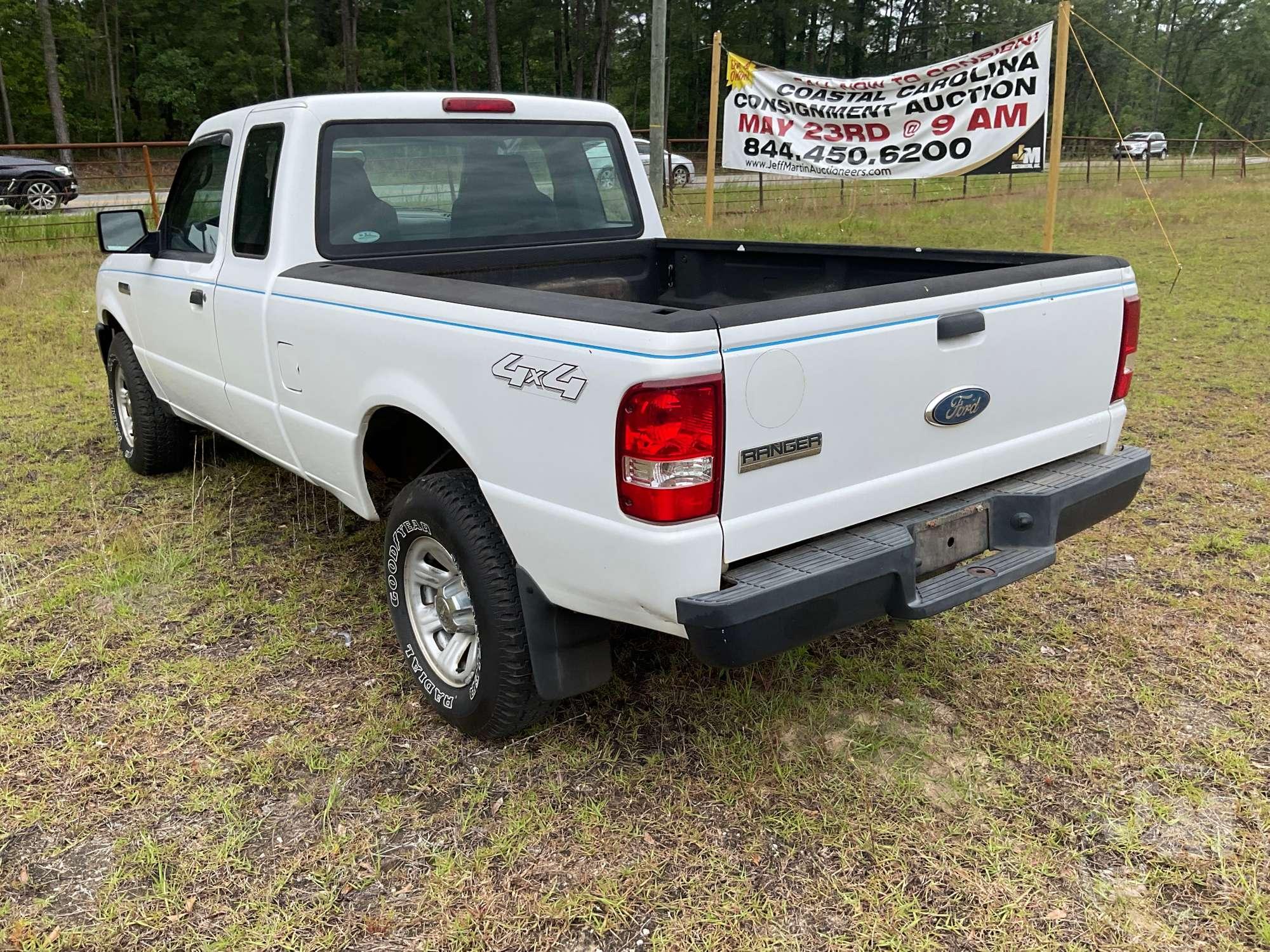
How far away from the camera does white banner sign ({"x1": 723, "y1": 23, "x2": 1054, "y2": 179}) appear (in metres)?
8.52

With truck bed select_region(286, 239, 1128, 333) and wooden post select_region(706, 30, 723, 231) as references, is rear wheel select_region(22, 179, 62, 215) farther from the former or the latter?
truck bed select_region(286, 239, 1128, 333)

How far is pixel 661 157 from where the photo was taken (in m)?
11.7

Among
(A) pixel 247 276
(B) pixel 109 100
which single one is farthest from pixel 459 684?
(B) pixel 109 100

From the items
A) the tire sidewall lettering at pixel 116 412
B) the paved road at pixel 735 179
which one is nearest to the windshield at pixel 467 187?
the tire sidewall lettering at pixel 116 412

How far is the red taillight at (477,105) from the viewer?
3.90 metres

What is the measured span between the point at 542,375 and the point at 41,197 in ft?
47.8

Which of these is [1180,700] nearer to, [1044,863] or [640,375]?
[1044,863]

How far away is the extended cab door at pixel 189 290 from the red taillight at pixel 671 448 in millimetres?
2562

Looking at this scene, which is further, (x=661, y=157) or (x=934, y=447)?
(x=661, y=157)

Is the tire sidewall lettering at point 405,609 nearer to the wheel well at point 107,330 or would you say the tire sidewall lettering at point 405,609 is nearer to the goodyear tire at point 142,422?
the goodyear tire at point 142,422

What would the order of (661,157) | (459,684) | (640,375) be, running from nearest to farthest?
1. (640,375)
2. (459,684)
3. (661,157)

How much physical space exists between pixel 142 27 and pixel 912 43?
45.7 metres

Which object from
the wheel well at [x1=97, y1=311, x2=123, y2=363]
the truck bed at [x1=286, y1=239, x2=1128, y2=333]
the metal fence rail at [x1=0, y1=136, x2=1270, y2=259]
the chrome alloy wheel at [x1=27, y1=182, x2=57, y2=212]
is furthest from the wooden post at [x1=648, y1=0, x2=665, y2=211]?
the chrome alloy wheel at [x1=27, y1=182, x2=57, y2=212]

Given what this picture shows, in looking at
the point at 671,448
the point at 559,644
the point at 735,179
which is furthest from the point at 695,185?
the point at 671,448
